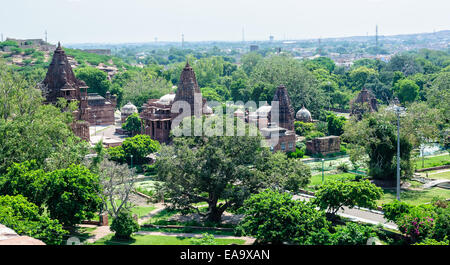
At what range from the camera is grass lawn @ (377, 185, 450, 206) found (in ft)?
141

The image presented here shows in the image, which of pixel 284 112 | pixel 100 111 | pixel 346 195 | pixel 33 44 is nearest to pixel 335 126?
pixel 284 112

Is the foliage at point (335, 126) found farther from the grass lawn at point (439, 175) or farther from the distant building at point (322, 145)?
the grass lawn at point (439, 175)

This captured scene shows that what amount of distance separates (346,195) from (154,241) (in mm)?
13209

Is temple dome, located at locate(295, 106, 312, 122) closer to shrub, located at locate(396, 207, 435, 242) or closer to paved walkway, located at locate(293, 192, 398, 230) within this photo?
paved walkway, located at locate(293, 192, 398, 230)

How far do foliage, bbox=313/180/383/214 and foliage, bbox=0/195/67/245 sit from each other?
17.2 metres

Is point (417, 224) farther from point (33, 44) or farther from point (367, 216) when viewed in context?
point (33, 44)

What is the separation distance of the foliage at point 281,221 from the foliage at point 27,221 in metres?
11.2

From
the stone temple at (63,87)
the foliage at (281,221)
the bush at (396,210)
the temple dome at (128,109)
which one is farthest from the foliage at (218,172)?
the temple dome at (128,109)

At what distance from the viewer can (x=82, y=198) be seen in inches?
1294

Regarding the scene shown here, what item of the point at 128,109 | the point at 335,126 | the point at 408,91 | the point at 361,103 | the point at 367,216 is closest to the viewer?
the point at 367,216

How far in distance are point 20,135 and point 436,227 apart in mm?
32266

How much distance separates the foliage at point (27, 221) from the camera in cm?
2748

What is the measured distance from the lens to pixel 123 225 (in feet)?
107

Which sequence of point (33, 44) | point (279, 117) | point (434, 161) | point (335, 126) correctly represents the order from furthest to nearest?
point (33, 44), point (335, 126), point (279, 117), point (434, 161)
